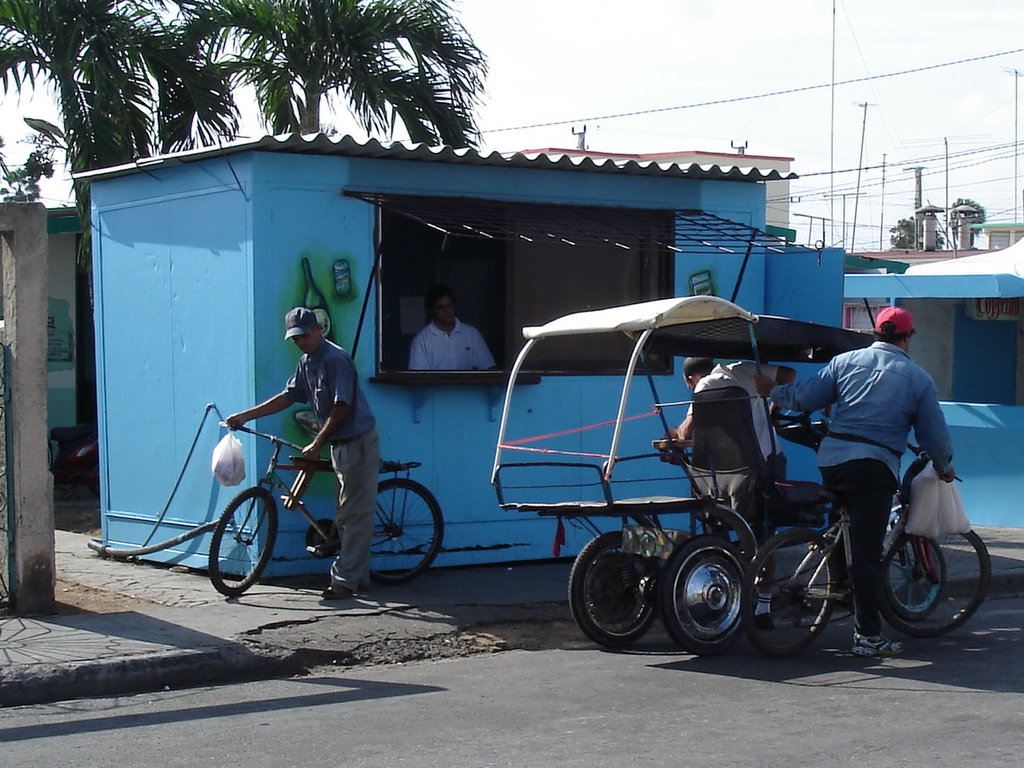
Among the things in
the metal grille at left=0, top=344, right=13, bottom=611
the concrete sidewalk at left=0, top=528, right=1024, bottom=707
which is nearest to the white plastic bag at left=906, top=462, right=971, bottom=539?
the concrete sidewalk at left=0, top=528, right=1024, bottom=707

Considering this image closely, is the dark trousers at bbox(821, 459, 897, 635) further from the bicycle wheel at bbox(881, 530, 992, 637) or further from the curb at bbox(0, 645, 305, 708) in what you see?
the curb at bbox(0, 645, 305, 708)

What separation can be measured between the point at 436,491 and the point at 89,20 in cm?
653

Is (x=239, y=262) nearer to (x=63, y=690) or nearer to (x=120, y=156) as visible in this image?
(x=63, y=690)

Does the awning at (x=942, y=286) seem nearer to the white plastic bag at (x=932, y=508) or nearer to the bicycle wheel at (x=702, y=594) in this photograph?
the white plastic bag at (x=932, y=508)

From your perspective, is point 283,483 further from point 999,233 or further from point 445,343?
point 999,233

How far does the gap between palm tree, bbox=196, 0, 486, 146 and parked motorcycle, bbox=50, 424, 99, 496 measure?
4387 mm

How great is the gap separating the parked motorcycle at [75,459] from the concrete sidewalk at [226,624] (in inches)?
177

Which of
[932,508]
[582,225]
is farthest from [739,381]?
[582,225]

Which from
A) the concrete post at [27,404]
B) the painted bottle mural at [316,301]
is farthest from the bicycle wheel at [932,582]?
the concrete post at [27,404]

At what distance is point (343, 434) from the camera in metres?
8.71

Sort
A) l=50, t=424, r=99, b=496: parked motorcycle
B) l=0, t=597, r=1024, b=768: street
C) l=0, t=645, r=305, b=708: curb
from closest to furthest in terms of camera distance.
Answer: l=0, t=597, r=1024, b=768: street < l=0, t=645, r=305, b=708: curb < l=50, t=424, r=99, b=496: parked motorcycle

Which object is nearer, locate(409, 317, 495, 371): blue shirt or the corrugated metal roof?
the corrugated metal roof

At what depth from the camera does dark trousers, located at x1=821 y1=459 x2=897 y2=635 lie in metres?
7.23

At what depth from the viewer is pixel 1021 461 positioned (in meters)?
12.9
